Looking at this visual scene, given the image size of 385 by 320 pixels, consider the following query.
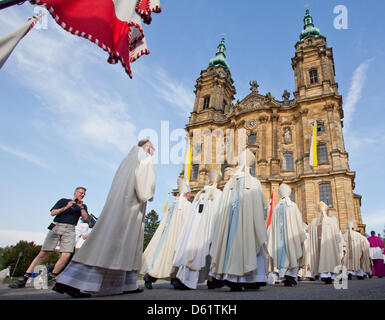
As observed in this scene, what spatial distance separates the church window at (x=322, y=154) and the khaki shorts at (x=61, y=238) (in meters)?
22.1

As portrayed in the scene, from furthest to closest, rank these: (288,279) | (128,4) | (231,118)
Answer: (231,118), (288,279), (128,4)

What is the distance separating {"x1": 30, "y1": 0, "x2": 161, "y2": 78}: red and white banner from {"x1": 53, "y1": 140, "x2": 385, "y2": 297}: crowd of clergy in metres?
1.60

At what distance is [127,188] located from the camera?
3.46 m

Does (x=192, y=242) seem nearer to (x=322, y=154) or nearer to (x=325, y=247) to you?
(x=325, y=247)

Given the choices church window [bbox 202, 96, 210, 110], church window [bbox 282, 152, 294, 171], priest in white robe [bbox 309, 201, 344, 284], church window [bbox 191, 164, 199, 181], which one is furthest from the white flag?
church window [bbox 202, 96, 210, 110]

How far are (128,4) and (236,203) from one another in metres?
4.00

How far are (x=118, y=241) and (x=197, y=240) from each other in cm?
236

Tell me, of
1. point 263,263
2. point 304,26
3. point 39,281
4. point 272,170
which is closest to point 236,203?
point 263,263

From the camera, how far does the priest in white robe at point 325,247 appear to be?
25.2 feet

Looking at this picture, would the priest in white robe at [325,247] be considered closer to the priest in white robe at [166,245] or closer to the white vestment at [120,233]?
the priest in white robe at [166,245]

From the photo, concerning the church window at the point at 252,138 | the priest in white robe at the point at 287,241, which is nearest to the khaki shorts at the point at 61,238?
the priest in white robe at the point at 287,241

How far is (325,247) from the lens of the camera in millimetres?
8156

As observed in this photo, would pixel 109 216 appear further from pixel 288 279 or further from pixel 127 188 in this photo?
pixel 288 279

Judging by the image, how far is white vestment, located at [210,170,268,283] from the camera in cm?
414
